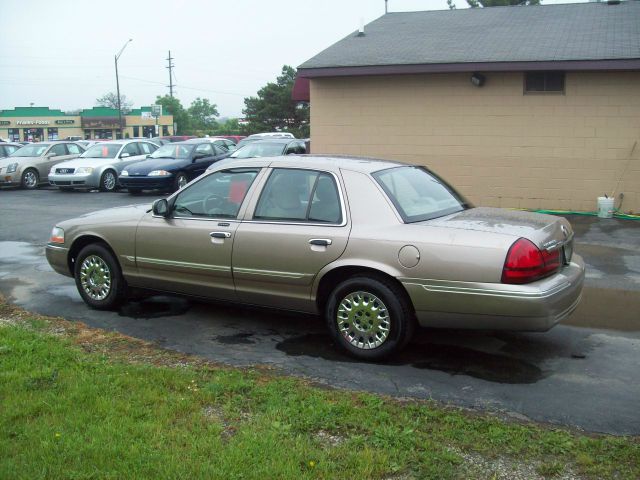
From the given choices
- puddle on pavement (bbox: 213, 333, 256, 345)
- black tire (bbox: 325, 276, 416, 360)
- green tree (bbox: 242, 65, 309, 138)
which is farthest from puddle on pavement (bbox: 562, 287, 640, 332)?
green tree (bbox: 242, 65, 309, 138)

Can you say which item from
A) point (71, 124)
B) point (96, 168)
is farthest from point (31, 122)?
point (96, 168)

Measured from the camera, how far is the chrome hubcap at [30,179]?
22.5 m

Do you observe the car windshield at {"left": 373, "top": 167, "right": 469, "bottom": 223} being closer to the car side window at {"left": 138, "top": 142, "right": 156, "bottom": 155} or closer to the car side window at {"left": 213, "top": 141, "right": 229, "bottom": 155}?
the car side window at {"left": 213, "top": 141, "right": 229, "bottom": 155}

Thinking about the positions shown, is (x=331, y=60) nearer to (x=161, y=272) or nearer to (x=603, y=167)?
(x=603, y=167)

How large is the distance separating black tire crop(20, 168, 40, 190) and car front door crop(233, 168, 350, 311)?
733 inches

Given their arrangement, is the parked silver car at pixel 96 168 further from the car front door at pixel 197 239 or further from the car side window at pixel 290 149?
the car front door at pixel 197 239

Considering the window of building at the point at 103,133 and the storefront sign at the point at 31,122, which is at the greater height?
the storefront sign at the point at 31,122

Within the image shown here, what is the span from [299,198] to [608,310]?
3.47m

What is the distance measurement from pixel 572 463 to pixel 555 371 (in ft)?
5.32

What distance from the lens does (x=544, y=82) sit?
13797 mm

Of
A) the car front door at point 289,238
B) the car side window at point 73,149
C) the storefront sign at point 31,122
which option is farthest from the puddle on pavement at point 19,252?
the storefront sign at point 31,122

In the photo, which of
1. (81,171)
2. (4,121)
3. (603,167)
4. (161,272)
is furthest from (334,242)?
(4,121)

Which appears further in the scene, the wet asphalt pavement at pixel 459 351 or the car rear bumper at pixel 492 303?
the car rear bumper at pixel 492 303

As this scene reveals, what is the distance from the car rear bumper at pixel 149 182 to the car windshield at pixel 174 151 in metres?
1.24
